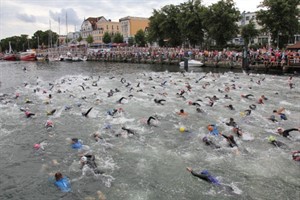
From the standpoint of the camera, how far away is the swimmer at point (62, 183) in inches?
392

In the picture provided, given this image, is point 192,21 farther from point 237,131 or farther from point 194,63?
point 237,131

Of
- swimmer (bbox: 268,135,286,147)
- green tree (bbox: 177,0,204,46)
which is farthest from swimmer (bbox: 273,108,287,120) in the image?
green tree (bbox: 177,0,204,46)

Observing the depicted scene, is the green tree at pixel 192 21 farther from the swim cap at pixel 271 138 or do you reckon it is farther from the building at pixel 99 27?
the building at pixel 99 27

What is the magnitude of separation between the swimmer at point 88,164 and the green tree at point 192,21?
53379mm

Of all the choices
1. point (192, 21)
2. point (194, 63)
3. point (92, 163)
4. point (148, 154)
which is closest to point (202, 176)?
point (148, 154)

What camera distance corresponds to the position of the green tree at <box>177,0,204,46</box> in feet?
204

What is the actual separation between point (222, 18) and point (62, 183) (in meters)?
50.2

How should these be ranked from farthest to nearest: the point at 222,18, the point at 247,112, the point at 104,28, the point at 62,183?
the point at 104,28
the point at 222,18
the point at 247,112
the point at 62,183

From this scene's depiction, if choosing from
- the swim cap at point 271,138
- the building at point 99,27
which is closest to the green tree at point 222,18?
the swim cap at point 271,138

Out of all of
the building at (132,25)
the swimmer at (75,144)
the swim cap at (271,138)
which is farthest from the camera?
the building at (132,25)

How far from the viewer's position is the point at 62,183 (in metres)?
10.1

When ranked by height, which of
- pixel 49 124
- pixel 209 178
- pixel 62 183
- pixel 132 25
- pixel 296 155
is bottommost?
pixel 62 183

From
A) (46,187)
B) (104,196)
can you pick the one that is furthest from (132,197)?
(46,187)

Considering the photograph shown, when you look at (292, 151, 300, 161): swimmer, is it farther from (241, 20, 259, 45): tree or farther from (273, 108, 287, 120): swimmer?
(241, 20, 259, 45): tree
